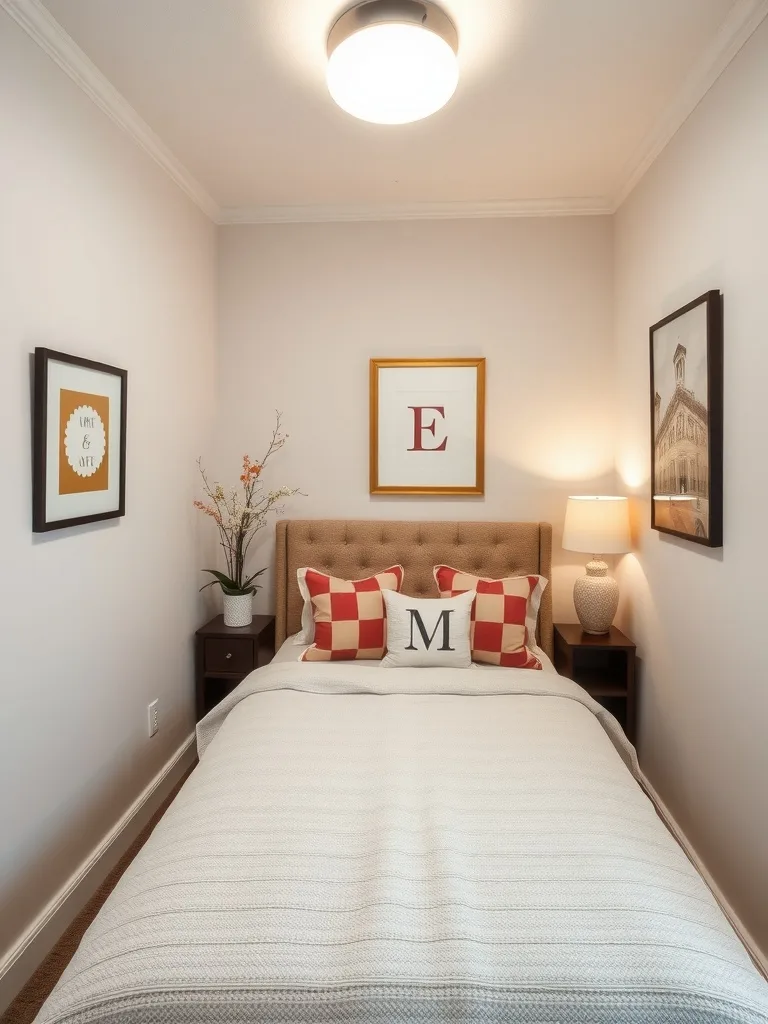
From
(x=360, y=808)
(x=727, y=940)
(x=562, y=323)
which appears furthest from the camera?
(x=562, y=323)

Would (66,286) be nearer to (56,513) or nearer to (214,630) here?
(56,513)

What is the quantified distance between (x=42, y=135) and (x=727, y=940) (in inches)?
101

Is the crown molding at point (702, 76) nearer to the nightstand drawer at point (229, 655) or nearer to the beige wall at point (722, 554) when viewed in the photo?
the beige wall at point (722, 554)

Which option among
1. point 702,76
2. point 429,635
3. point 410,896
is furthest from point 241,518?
point 702,76

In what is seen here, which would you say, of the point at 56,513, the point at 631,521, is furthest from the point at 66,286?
the point at 631,521

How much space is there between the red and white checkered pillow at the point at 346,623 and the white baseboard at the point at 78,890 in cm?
82

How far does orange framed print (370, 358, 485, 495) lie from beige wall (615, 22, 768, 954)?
2.66 feet

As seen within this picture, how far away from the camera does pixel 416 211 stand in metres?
3.12

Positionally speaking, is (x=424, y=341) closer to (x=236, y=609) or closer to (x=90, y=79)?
(x=236, y=609)

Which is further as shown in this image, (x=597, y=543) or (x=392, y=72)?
(x=597, y=543)

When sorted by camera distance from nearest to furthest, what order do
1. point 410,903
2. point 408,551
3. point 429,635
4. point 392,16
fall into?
1. point 410,903
2. point 392,16
3. point 429,635
4. point 408,551

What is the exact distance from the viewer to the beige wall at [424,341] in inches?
123

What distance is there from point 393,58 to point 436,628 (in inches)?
75.4

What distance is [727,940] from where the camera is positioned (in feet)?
3.93
